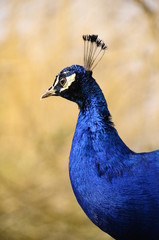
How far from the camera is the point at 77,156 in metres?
1.32

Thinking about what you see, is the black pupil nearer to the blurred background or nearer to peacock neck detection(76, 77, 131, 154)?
peacock neck detection(76, 77, 131, 154)

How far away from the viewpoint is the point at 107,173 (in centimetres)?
128

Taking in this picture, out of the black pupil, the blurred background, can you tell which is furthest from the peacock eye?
the blurred background

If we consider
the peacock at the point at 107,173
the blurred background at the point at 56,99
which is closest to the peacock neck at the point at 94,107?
the peacock at the point at 107,173

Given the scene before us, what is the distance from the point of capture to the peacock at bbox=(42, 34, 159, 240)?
4.15ft

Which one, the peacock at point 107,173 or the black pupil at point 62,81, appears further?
the black pupil at point 62,81

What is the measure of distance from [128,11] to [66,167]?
1.90 feet

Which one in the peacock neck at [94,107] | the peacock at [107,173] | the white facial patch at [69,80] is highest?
the white facial patch at [69,80]

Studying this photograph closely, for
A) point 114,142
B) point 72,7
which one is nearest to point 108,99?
point 72,7

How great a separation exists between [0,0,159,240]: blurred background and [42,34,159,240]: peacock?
2.14 ft

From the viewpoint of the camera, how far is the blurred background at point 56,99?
1986 millimetres

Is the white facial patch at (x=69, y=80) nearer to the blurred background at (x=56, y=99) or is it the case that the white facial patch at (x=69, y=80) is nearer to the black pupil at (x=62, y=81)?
the black pupil at (x=62, y=81)

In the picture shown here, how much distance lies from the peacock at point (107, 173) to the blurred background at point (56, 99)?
0.65 m

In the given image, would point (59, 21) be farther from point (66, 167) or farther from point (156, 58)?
point (66, 167)
